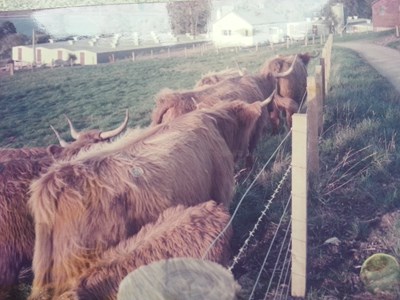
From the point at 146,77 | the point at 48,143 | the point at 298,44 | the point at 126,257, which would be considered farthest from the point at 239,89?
the point at 126,257

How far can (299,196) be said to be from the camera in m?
2.93

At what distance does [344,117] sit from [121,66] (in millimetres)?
2987

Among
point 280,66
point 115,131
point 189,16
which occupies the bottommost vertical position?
point 115,131

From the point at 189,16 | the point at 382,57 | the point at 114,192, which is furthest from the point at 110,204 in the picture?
the point at 382,57

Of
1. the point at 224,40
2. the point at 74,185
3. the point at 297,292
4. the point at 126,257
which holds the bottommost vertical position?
the point at 297,292

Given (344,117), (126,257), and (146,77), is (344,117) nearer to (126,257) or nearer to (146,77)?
(146,77)

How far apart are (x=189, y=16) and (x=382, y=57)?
2.22 m

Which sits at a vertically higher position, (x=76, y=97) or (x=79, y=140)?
(x=76, y=97)

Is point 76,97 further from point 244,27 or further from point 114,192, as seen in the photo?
point 244,27

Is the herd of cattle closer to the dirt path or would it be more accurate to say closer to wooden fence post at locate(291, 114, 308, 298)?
wooden fence post at locate(291, 114, 308, 298)

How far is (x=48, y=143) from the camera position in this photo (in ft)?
11.9

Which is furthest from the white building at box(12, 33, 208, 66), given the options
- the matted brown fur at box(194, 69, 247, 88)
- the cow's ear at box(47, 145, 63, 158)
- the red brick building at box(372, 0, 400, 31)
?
the red brick building at box(372, 0, 400, 31)

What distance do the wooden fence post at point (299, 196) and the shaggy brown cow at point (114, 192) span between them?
0.80 meters

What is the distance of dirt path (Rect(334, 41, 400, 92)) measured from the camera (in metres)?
4.87
